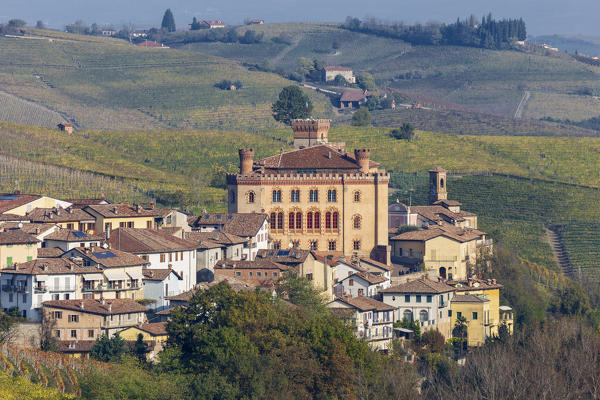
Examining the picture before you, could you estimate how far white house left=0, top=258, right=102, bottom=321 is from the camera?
255 feet

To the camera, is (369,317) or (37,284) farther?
(369,317)

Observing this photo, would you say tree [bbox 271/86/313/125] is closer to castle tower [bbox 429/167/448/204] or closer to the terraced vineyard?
castle tower [bbox 429/167/448/204]

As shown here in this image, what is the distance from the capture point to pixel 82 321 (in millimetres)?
75875

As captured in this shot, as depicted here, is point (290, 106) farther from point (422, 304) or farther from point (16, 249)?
point (16, 249)

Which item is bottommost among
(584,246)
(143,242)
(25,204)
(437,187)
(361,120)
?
(584,246)

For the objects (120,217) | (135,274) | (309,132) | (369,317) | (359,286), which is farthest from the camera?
(309,132)

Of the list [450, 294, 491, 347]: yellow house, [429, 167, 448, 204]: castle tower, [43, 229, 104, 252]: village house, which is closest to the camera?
[43, 229, 104, 252]: village house

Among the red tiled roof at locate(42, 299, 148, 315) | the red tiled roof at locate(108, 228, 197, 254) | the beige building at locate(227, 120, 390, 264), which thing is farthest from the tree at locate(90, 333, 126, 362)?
the beige building at locate(227, 120, 390, 264)

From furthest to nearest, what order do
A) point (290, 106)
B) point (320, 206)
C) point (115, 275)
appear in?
point (290, 106), point (320, 206), point (115, 275)

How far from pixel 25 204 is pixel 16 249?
1424 cm

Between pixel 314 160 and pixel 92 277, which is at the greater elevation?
pixel 314 160

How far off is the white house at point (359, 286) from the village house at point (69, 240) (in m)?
17.4

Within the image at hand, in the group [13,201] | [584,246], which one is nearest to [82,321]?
[13,201]

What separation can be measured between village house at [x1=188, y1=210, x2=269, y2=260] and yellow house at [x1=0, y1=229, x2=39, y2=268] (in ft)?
63.6
